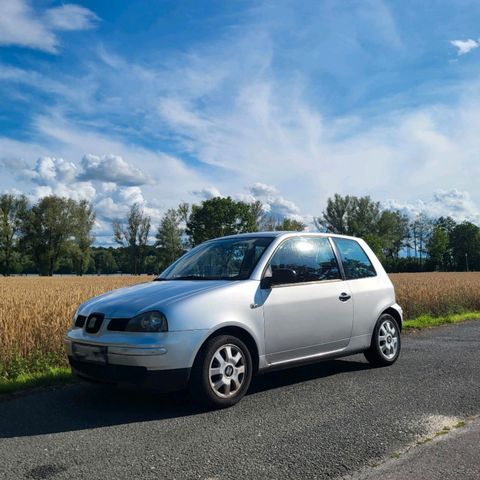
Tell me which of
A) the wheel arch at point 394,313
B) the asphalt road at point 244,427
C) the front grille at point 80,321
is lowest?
the asphalt road at point 244,427

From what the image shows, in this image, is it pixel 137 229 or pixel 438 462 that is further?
pixel 137 229

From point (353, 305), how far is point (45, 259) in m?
70.4

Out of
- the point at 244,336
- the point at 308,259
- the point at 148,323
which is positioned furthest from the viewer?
the point at 308,259

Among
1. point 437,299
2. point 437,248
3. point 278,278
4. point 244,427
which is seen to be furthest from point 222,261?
point 437,248

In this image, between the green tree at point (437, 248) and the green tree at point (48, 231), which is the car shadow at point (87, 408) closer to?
the green tree at point (48, 231)

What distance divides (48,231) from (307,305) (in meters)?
71.2

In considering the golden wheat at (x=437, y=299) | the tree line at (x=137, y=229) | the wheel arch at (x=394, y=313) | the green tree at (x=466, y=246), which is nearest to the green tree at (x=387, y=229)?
the tree line at (x=137, y=229)

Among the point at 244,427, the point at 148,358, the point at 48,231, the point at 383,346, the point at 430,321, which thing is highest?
the point at 48,231

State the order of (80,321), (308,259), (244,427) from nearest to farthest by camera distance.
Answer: (244,427) → (80,321) → (308,259)

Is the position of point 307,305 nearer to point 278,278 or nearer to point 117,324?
point 278,278

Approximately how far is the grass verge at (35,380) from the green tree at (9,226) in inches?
2770

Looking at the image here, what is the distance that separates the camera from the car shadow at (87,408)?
4676mm

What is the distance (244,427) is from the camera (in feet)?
14.8

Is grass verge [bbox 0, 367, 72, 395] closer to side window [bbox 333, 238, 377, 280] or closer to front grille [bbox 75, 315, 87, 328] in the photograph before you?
front grille [bbox 75, 315, 87, 328]
